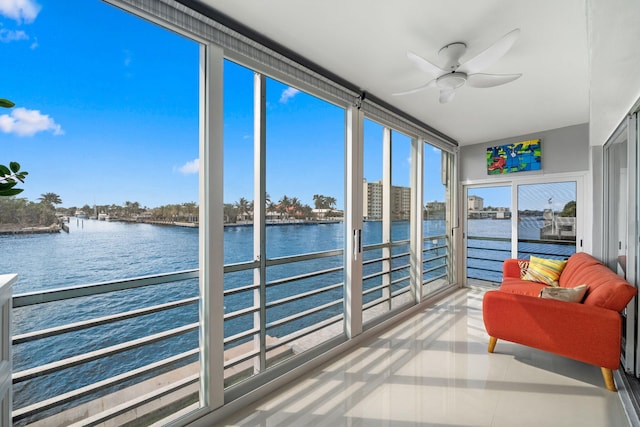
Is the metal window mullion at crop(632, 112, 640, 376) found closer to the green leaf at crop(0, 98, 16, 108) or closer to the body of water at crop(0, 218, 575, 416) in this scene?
the body of water at crop(0, 218, 575, 416)

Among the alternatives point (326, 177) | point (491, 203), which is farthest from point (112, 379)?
point (491, 203)

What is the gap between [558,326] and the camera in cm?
221

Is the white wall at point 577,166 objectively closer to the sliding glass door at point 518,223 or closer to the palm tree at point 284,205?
the sliding glass door at point 518,223

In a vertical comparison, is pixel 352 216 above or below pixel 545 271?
above

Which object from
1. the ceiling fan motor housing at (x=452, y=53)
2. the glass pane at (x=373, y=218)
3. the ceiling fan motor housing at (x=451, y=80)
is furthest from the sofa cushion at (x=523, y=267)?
the ceiling fan motor housing at (x=452, y=53)

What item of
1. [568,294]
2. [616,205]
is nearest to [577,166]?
[616,205]

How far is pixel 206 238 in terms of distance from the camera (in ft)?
5.81

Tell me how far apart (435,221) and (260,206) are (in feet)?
10.7

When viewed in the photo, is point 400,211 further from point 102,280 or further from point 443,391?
point 102,280

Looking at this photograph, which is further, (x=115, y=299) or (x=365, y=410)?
(x=365, y=410)

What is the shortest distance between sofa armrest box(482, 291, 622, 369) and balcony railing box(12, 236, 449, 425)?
1543 millimetres

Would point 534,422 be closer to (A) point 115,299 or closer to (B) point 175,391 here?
(B) point 175,391

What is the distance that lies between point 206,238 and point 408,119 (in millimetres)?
2769

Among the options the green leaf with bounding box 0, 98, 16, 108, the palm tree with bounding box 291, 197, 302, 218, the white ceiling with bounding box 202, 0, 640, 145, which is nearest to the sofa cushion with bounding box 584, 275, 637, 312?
the white ceiling with bounding box 202, 0, 640, 145
